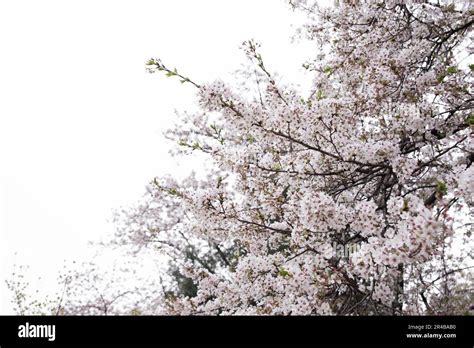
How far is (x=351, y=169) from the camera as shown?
3.25 meters

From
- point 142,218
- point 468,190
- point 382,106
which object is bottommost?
point 468,190

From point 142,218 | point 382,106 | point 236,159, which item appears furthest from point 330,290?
point 142,218

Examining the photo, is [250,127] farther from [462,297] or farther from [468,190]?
[462,297]

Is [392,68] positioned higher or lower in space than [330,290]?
higher

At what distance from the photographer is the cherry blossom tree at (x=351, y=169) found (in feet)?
8.91

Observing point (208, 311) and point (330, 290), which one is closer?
point (330, 290)

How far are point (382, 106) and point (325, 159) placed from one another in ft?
2.35

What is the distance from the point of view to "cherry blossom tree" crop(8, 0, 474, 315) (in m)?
2.71

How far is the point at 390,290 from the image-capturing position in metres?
2.90

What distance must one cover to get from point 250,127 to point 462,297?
325 cm
